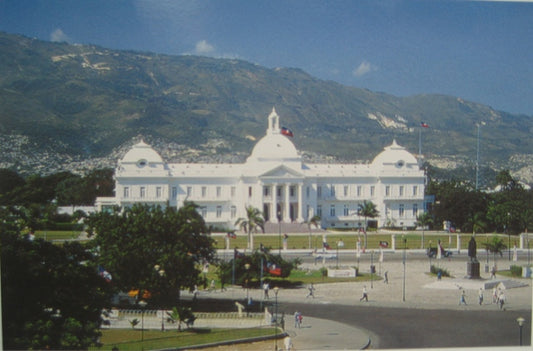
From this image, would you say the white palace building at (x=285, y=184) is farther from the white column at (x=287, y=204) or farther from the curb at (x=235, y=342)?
the curb at (x=235, y=342)

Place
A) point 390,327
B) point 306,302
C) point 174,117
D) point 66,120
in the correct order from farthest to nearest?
point 174,117 < point 66,120 < point 306,302 < point 390,327

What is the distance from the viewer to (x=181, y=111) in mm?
83312

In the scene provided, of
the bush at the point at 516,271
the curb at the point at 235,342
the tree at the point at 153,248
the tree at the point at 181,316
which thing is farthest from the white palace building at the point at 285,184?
the curb at the point at 235,342

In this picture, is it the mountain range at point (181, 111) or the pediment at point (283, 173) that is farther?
the pediment at point (283, 173)

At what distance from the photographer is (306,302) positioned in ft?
83.1

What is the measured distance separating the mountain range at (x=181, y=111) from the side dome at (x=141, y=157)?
5.31 meters

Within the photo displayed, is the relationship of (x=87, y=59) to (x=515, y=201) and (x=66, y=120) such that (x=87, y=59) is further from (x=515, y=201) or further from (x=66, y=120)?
(x=515, y=201)

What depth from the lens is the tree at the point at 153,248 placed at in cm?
2202

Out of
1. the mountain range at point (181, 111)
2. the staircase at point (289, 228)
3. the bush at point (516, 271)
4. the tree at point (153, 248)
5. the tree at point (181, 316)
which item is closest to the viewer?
the tree at point (181, 316)

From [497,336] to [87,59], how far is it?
37835mm

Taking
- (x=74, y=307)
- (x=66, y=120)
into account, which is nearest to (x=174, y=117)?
(x=66, y=120)

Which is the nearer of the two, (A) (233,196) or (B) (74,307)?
(B) (74,307)

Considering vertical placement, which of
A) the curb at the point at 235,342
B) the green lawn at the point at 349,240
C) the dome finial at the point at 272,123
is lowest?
the curb at the point at 235,342

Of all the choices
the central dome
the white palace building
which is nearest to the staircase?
the white palace building
